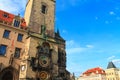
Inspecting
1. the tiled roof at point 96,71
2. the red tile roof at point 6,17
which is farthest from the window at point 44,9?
the tiled roof at point 96,71

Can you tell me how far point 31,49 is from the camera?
28.4 m

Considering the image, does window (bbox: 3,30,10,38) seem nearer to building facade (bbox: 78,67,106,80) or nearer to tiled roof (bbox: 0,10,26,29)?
tiled roof (bbox: 0,10,26,29)

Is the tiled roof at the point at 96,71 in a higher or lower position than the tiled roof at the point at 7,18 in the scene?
lower

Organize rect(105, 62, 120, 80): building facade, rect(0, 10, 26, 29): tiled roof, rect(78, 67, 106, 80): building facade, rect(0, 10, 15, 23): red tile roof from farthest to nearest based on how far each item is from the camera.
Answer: rect(105, 62, 120, 80): building facade, rect(78, 67, 106, 80): building facade, rect(0, 10, 15, 23): red tile roof, rect(0, 10, 26, 29): tiled roof

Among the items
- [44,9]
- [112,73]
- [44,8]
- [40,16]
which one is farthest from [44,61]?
[112,73]

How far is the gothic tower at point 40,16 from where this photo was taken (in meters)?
32.6

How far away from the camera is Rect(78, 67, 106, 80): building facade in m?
76.9

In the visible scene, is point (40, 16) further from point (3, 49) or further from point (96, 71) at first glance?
point (96, 71)

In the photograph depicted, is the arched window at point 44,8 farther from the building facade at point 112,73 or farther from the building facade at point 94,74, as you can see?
the building facade at point 112,73

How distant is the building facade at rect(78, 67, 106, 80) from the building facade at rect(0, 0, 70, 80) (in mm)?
47522

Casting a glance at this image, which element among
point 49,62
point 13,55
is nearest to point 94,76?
point 49,62

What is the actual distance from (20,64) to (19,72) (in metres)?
1.56

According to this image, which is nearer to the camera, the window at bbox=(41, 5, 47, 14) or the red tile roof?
the red tile roof

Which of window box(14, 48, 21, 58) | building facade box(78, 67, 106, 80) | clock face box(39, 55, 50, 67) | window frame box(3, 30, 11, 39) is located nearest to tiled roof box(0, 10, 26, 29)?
window frame box(3, 30, 11, 39)
